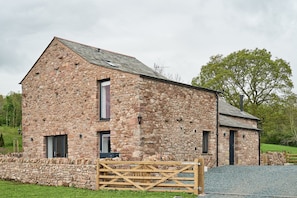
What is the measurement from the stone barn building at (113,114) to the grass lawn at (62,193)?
3931 millimetres

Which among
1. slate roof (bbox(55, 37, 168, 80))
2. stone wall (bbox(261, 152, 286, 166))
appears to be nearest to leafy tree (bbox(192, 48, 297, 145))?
stone wall (bbox(261, 152, 286, 166))

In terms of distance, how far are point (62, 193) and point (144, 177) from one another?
2.97 m

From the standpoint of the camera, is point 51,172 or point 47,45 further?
point 47,45

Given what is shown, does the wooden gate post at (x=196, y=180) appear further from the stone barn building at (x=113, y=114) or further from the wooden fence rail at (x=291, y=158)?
the wooden fence rail at (x=291, y=158)

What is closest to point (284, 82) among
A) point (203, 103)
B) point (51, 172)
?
point (203, 103)

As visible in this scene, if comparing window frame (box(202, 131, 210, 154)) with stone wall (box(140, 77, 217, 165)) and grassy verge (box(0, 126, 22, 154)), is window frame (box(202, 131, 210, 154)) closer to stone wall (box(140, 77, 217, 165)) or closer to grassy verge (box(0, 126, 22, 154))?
stone wall (box(140, 77, 217, 165))

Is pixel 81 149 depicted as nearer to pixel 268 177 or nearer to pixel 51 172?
pixel 51 172

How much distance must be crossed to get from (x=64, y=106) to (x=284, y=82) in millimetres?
28894

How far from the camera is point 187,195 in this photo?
1301 centimetres

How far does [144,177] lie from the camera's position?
14.2 m

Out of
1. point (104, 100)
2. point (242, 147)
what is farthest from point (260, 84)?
point (104, 100)

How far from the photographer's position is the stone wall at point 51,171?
50.4ft

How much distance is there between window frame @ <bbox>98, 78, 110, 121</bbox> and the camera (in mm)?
20500

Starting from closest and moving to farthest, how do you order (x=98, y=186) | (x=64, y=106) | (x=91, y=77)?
(x=98, y=186) → (x=91, y=77) → (x=64, y=106)
